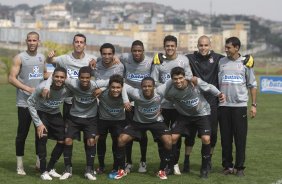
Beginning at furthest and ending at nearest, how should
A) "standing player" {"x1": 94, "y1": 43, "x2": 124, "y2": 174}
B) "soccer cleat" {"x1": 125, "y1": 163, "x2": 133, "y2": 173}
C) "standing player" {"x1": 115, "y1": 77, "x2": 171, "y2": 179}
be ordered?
"soccer cleat" {"x1": 125, "y1": 163, "x2": 133, "y2": 173}
"standing player" {"x1": 94, "y1": 43, "x2": 124, "y2": 174}
"standing player" {"x1": 115, "y1": 77, "x2": 171, "y2": 179}

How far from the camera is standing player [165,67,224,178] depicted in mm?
9273

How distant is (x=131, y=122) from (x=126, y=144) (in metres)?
0.39

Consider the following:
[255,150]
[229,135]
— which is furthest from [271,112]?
[229,135]

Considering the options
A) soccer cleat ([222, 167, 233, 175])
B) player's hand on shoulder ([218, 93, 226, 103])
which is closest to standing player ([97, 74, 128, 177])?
player's hand on shoulder ([218, 93, 226, 103])

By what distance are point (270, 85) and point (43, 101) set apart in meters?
24.2

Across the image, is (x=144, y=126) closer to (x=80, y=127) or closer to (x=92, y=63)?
(x=80, y=127)

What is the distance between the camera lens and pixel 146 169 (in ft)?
34.0

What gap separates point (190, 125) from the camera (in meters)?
9.72

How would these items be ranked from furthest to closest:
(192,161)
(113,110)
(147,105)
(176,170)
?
(192,161)
(176,170)
(113,110)
(147,105)

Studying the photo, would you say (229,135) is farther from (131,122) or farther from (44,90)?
(44,90)

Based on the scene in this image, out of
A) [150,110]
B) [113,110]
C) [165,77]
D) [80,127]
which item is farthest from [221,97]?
[80,127]

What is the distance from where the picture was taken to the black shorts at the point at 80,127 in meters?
9.47

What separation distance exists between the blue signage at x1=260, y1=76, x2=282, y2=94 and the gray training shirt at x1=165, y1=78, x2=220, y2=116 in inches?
883

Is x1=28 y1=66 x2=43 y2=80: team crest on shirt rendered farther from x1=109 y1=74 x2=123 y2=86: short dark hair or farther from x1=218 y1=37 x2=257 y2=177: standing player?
x1=218 y1=37 x2=257 y2=177: standing player
